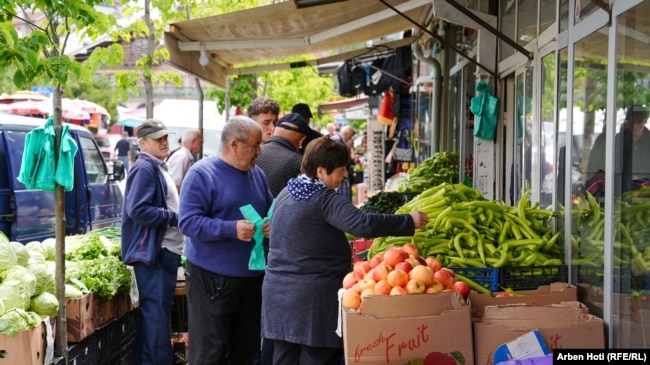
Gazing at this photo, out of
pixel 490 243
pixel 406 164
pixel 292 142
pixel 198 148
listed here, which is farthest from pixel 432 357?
pixel 406 164

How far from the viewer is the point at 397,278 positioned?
4570 millimetres

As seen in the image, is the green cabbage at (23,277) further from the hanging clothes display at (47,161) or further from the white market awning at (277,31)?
the white market awning at (277,31)

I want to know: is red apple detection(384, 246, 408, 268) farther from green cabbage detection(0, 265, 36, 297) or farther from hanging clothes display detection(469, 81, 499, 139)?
hanging clothes display detection(469, 81, 499, 139)

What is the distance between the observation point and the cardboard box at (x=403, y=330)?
4371 millimetres

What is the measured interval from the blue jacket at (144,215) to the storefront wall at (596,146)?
3.22m

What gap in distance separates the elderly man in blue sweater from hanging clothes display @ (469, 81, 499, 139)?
349cm

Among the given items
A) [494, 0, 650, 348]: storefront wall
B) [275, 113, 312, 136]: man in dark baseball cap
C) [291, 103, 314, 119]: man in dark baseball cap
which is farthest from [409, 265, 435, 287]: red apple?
[291, 103, 314, 119]: man in dark baseball cap

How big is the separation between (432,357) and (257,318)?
6.98ft

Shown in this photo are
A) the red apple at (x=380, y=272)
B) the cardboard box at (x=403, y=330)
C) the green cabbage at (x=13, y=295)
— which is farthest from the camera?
the green cabbage at (x=13, y=295)

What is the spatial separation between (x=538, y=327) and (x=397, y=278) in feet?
2.65

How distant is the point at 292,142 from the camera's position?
7.42 meters

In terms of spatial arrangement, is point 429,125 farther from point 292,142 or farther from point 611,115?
point 611,115

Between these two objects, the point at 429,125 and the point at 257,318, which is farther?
the point at 429,125

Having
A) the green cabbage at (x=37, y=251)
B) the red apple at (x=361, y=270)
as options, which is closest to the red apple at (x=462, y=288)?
the red apple at (x=361, y=270)
